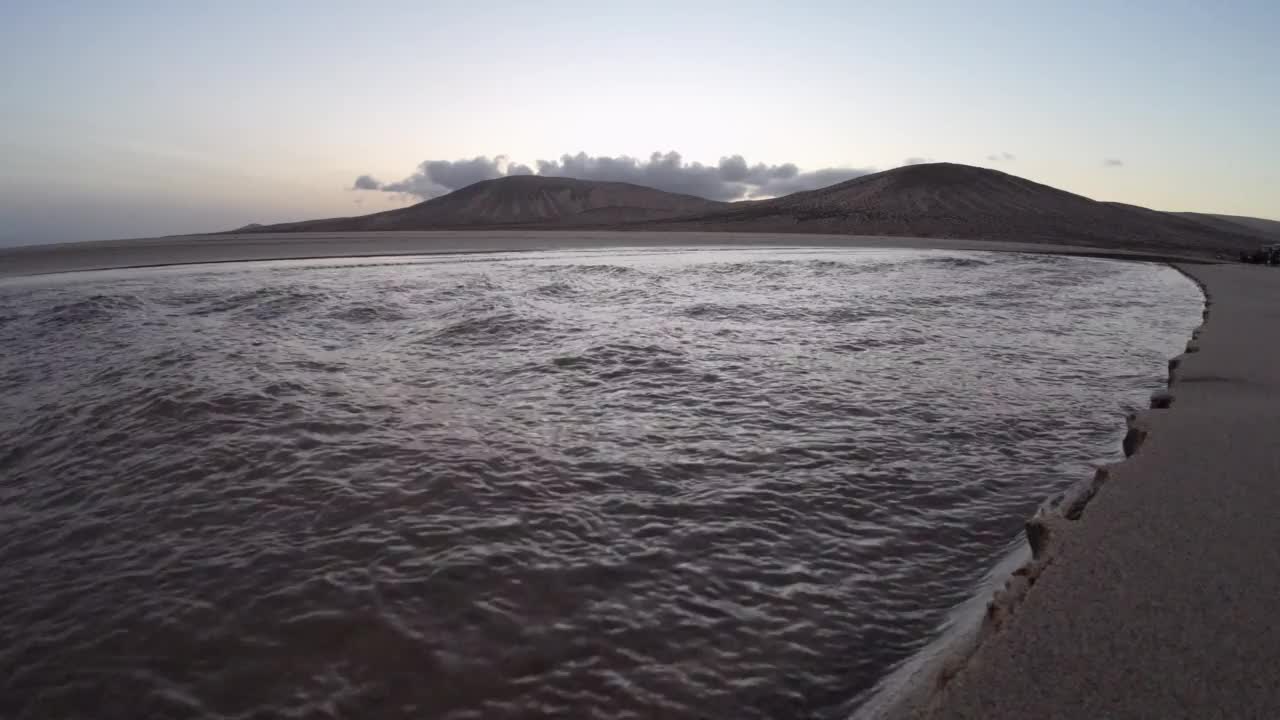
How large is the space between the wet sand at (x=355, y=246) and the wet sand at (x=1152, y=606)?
26.8m

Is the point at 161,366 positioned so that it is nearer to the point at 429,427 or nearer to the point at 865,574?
the point at 429,427

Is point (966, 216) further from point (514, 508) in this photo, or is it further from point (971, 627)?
point (971, 627)

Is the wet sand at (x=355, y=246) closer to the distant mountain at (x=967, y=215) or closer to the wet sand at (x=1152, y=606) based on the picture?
the distant mountain at (x=967, y=215)

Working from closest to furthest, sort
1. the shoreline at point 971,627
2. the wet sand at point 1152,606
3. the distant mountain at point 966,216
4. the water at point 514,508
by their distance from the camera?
the wet sand at point 1152,606
the shoreline at point 971,627
the water at point 514,508
the distant mountain at point 966,216

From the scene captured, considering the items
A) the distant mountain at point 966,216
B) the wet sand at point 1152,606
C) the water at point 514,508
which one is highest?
the distant mountain at point 966,216

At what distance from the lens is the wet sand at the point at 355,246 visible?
22.9m

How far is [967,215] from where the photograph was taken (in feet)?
164

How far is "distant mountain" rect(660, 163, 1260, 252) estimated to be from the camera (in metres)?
44.2

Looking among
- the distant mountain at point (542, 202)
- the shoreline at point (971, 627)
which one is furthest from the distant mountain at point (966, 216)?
the distant mountain at point (542, 202)

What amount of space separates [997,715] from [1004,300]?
533 inches

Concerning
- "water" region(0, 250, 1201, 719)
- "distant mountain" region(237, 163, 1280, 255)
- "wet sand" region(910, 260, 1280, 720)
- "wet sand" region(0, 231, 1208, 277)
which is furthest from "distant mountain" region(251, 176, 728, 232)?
"wet sand" region(910, 260, 1280, 720)

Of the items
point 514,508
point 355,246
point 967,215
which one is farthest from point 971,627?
point 967,215

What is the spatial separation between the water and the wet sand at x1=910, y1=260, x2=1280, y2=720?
1.83 ft

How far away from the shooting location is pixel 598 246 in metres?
33.8
